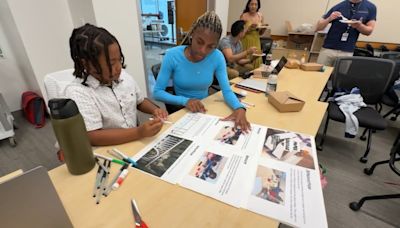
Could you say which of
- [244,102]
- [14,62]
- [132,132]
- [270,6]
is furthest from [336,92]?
[14,62]

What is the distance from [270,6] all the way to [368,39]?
191 cm

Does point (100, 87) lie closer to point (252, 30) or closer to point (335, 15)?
point (252, 30)

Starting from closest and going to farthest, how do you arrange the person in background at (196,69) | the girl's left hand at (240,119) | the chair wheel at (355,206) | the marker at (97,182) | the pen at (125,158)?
the marker at (97,182) → the pen at (125,158) → the girl's left hand at (240,119) → the person in background at (196,69) → the chair wheel at (355,206)

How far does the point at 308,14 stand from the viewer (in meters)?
3.99

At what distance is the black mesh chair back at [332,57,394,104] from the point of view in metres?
1.94

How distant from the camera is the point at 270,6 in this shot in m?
4.29

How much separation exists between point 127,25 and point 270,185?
229 centimetres

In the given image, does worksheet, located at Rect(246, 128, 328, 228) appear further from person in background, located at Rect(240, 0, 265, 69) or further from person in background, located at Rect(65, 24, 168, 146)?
person in background, located at Rect(240, 0, 265, 69)

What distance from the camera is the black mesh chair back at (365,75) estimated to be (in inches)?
76.4

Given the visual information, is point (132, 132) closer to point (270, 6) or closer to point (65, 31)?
point (65, 31)

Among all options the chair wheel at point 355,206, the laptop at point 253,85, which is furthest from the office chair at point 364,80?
the laptop at point 253,85

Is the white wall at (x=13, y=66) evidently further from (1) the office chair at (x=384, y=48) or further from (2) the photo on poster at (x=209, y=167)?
(1) the office chair at (x=384, y=48)

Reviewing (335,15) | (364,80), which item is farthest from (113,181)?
(335,15)

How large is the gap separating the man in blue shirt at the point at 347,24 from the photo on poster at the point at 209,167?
8.48ft
